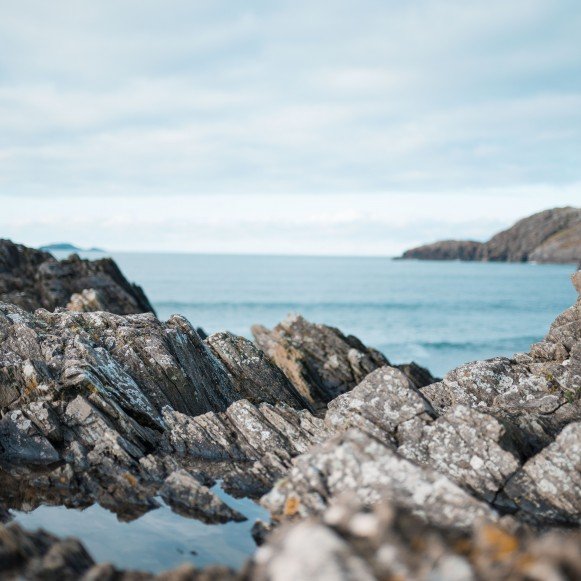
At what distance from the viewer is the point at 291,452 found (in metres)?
19.4

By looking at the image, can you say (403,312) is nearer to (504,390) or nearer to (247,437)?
(504,390)

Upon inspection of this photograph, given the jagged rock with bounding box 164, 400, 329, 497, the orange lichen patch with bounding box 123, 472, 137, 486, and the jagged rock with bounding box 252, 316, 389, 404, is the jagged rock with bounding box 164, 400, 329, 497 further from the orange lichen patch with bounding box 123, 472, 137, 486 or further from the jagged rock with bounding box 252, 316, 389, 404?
the jagged rock with bounding box 252, 316, 389, 404

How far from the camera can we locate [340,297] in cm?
16750

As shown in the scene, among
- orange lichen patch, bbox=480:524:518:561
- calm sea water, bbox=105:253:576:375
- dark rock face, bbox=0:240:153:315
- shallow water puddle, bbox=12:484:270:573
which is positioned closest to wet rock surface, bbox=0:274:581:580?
orange lichen patch, bbox=480:524:518:561

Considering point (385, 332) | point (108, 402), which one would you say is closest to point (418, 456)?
point (108, 402)

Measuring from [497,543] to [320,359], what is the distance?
3035 cm

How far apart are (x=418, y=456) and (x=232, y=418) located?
21.3ft

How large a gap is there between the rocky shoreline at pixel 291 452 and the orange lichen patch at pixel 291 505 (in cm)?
3

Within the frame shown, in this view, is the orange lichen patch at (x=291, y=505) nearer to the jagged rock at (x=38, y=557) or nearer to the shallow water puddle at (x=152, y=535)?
the shallow water puddle at (x=152, y=535)

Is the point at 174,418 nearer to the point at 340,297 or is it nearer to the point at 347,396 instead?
the point at 347,396

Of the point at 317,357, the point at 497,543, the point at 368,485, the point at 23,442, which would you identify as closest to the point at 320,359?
the point at 317,357

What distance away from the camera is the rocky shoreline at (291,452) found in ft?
28.3

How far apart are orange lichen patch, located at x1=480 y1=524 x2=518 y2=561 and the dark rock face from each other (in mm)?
47969

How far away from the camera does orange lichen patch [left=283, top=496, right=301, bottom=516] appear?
13109mm
